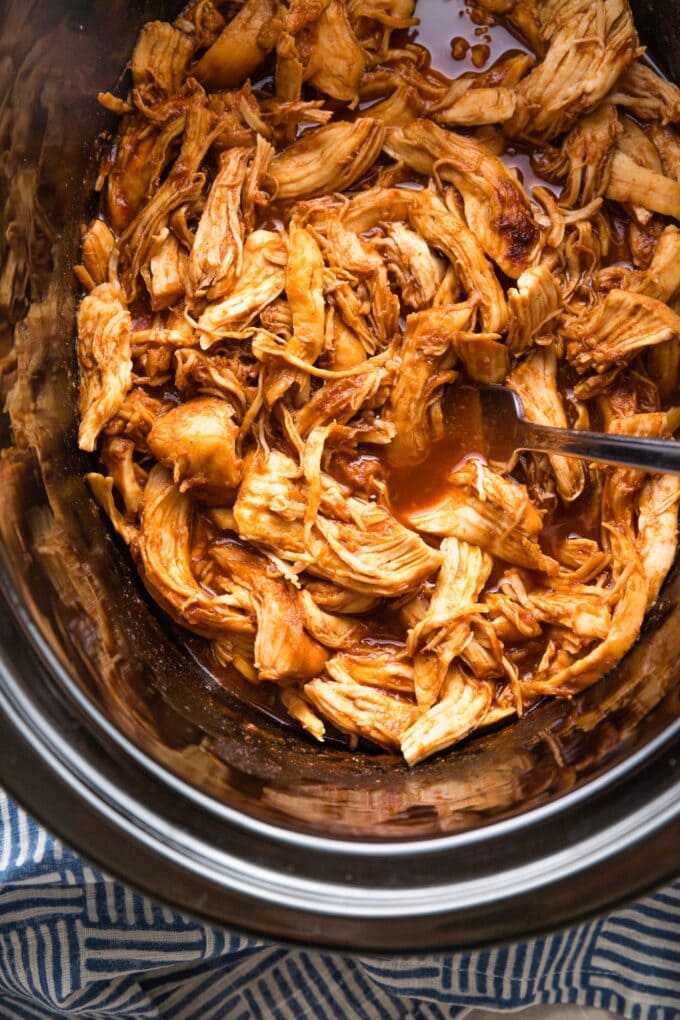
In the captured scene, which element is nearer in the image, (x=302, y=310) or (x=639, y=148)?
(x=302, y=310)

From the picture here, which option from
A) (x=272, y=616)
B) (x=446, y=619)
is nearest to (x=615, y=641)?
(x=446, y=619)

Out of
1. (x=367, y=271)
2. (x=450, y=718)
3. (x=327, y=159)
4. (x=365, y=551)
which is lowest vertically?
(x=450, y=718)

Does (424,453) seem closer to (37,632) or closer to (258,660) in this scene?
(258,660)

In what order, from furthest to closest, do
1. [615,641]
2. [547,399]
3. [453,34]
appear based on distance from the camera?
[453,34] < [547,399] < [615,641]

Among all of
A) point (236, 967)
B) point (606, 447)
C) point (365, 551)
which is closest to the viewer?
point (606, 447)

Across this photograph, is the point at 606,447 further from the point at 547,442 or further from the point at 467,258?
the point at 467,258

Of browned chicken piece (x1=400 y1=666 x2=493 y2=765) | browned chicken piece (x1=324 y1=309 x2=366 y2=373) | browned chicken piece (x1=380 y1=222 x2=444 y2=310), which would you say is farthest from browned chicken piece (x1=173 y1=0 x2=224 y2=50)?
browned chicken piece (x1=400 y1=666 x2=493 y2=765)
